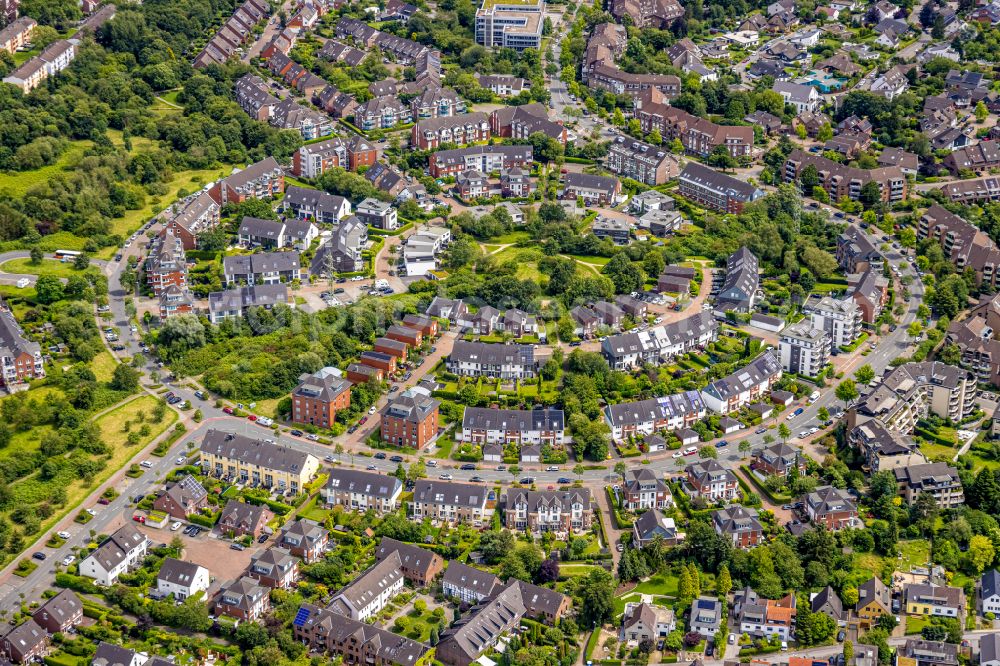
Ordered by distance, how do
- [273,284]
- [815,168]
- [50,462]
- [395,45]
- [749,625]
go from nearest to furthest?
[749,625] → [50,462] → [273,284] → [815,168] → [395,45]

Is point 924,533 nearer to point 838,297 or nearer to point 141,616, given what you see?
point 838,297

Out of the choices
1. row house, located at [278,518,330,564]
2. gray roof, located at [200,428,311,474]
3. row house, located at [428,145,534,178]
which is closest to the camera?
row house, located at [278,518,330,564]

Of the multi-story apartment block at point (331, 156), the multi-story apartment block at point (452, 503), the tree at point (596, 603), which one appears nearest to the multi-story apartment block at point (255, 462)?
the multi-story apartment block at point (452, 503)

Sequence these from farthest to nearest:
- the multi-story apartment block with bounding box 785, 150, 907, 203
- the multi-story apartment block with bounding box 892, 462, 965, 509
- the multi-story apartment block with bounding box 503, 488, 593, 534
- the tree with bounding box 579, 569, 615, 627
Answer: the multi-story apartment block with bounding box 785, 150, 907, 203, the multi-story apartment block with bounding box 892, 462, 965, 509, the multi-story apartment block with bounding box 503, 488, 593, 534, the tree with bounding box 579, 569, 615, 627

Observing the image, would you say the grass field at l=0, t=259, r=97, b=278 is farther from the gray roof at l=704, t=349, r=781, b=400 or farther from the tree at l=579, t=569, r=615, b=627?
the tree at l=579, t=569, r=615, b=627

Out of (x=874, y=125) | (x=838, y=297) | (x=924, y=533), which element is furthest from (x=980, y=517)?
(x=874, y=125)

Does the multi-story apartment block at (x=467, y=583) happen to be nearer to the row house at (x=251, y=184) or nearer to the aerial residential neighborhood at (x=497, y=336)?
the aerial residential neighborhood at (x=497, y=336)

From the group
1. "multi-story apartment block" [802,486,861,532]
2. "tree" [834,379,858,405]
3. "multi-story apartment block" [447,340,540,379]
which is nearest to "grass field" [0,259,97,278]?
"multi-story apartment block" [447,340,540,379]
